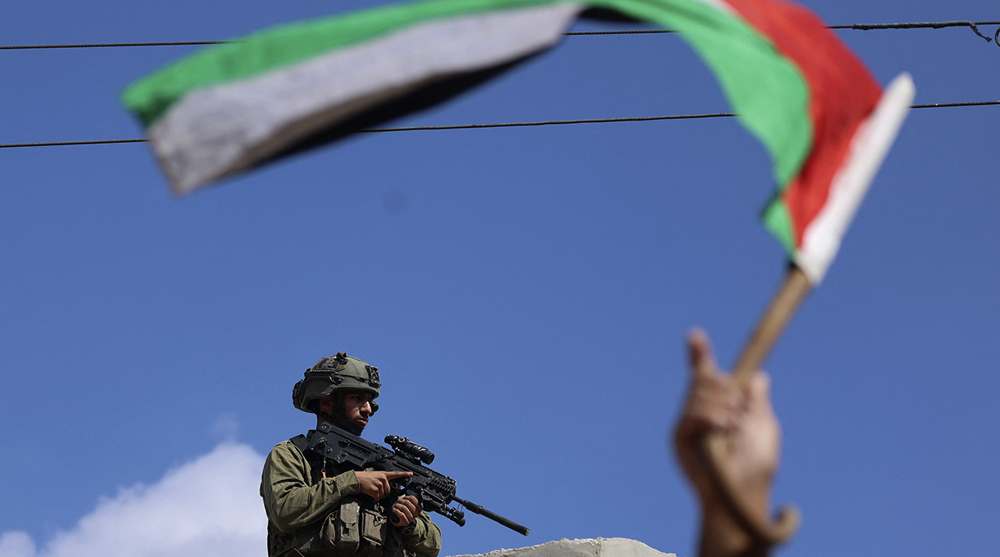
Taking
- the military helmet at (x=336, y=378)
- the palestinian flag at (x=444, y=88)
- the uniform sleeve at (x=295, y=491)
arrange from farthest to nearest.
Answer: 1. the military helmet at (x=336, y=378)
2. the uniform sleeve at (x=295, y=491)
3. the palestinian flag at (x=444, y=88)

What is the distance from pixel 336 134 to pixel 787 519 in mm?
1483

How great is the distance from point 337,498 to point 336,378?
791 mm

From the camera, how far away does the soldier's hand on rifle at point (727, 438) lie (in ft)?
6.76

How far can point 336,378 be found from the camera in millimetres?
6617

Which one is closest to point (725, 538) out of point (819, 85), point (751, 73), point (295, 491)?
point (751, 73)

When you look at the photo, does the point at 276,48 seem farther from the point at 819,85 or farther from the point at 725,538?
the point at 725,538

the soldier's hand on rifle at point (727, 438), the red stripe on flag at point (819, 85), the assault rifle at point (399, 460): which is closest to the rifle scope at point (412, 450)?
the assault rifle at point (399, 460)

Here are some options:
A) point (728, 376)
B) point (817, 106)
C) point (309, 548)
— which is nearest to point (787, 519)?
point (728, 376)

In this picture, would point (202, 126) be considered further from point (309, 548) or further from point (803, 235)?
point (309, 548)

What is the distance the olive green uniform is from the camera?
239 inches

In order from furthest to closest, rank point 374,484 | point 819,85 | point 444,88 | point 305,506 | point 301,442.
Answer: point 301,442 < point 374,484 < point 305,506 < point 819,85 < point 444,88

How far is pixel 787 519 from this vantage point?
6.97 feet

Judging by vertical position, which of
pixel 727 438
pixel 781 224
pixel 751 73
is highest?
pixel 751 73

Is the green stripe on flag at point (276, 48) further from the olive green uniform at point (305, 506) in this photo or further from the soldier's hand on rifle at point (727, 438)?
the olive green uniform at point (305, 506)
